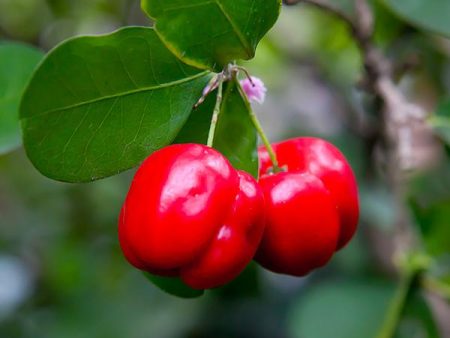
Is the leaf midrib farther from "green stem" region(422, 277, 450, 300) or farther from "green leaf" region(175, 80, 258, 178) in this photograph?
"green stem" region(422, 277, 450, 300)

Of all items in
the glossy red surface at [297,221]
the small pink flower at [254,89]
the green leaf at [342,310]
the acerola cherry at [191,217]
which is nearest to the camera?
the acerola cherry at [191,217]

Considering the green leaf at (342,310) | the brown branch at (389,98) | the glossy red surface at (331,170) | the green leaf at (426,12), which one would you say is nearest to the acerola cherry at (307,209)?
the glossy red surface at (331,170)

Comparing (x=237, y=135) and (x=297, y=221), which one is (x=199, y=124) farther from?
(x=297, y=221)

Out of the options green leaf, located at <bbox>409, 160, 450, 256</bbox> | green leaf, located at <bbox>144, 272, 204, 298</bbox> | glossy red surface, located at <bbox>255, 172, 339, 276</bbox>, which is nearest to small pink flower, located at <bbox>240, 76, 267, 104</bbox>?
glossy red surface, located at <bbox>255, 172, 339, 276</bbox>

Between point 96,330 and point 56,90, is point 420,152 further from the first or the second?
point 56,90

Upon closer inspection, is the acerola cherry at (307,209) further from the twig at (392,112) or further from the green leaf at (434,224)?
the green leaf at (434,224)

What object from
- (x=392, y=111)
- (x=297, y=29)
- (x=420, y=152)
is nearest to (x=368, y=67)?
(x=392, y=111)
